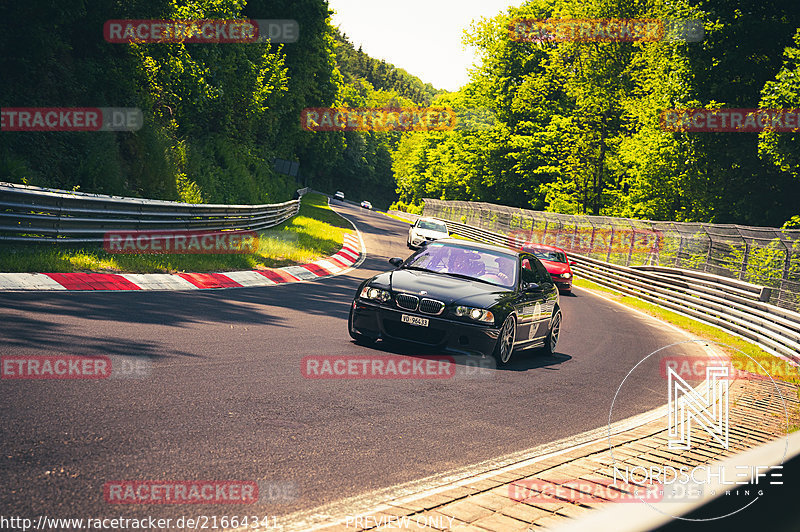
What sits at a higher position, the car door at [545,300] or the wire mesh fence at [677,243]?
the wire mesh fence at [677,243]

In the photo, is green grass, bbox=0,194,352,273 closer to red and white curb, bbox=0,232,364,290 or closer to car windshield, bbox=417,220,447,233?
red and white curb, bbox=0,232,364,290

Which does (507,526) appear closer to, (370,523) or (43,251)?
(370,523)

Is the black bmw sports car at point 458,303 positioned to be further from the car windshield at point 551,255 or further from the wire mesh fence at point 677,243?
the car windshield at point 551,255

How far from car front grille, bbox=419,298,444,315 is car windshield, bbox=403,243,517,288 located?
1.41 meters

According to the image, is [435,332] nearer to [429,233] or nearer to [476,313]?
[476,313]

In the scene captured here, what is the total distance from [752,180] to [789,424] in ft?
99.6

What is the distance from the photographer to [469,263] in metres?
10.5

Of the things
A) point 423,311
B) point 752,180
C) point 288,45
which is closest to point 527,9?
point 288,45

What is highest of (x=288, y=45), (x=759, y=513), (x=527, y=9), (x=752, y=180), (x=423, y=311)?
(x=527, y=9)

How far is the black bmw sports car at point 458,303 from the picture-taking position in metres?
8.95

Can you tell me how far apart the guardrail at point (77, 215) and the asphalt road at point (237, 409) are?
2.35 m

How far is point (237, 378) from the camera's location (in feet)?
22.8

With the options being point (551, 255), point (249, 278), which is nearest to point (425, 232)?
point (551, 255)

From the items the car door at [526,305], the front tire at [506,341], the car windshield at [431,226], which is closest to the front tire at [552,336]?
the car door at [526,305]
